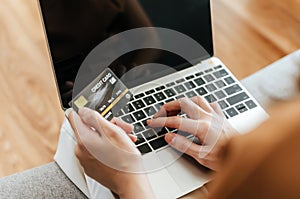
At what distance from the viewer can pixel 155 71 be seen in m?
0.75

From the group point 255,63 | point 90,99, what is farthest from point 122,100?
point 255,63

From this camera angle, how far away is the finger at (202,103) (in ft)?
2.25

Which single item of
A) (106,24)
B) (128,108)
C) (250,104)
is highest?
(106,24)

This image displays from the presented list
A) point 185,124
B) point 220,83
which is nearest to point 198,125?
point 185,124

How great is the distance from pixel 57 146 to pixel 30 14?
0.93 ft

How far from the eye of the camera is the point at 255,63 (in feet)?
2.65

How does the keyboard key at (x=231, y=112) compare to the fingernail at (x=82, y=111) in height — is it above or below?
below

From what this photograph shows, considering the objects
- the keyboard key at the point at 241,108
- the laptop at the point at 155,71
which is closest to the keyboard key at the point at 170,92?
the laptop at the point at 155,71

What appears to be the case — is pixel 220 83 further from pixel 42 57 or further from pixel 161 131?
pixel 42 57

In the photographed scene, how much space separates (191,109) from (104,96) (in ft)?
0.44

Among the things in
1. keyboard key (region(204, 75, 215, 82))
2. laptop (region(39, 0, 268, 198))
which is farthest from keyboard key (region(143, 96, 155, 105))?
keyboard key (region(204, 75, 215, 82))

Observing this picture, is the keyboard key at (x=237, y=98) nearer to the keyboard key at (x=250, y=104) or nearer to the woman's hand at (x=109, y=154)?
the keyboard key at (x=250, y=104)

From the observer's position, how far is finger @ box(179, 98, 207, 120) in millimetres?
676

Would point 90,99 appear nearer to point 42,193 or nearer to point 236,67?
point 42,193
